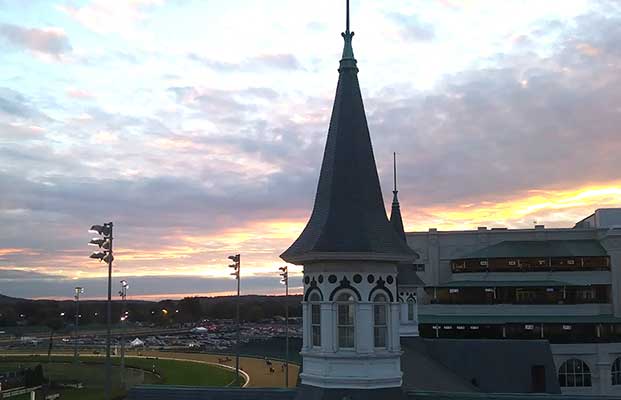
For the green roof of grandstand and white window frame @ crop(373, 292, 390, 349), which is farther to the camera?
the green roof of grandstand

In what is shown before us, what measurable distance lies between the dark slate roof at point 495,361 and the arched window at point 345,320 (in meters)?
20.1

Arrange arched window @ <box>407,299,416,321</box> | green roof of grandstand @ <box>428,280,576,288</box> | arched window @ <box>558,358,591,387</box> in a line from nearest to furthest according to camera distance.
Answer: arched window @ <box>407,299,416,321</box> < arched window @ <box>558,358,591,387</box> < green roof of grandstand @ <box>428,280,576,288</box>

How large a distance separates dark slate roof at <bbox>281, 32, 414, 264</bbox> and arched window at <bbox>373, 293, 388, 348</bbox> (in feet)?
3.91

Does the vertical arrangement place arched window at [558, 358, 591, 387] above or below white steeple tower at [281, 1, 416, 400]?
below

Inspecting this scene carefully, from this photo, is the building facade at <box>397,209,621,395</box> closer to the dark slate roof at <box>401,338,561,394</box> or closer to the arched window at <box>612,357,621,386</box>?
the arched window at <box>612,357,621,386</box>

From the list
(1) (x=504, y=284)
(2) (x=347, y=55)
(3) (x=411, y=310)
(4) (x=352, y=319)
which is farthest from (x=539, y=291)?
(4) (x=352, y=319)

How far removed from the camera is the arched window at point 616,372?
68.1 meters

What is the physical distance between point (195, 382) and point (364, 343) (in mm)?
44472

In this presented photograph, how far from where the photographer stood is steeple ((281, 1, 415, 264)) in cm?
1744

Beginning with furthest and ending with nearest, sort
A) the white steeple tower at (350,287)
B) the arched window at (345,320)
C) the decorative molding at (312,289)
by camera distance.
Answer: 1. the decorative molding at (312,289)
2. the arched window at (345,320)
3. the white steeple tower at (350,287)

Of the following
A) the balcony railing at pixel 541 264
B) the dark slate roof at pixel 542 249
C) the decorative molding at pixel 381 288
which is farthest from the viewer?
the dark slate roof at pixel 542 249

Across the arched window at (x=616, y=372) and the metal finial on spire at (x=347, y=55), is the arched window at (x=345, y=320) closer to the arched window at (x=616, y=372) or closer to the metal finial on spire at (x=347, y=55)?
the metal finial on spire at (x=347, y=55)

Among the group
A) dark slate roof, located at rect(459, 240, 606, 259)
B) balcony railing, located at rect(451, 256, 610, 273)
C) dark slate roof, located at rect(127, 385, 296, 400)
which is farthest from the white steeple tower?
dark slate roof, located at rect(459, 240, 606, 259)

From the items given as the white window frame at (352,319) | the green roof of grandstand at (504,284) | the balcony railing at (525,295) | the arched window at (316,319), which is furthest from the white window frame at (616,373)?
the arched window at (316,319)
